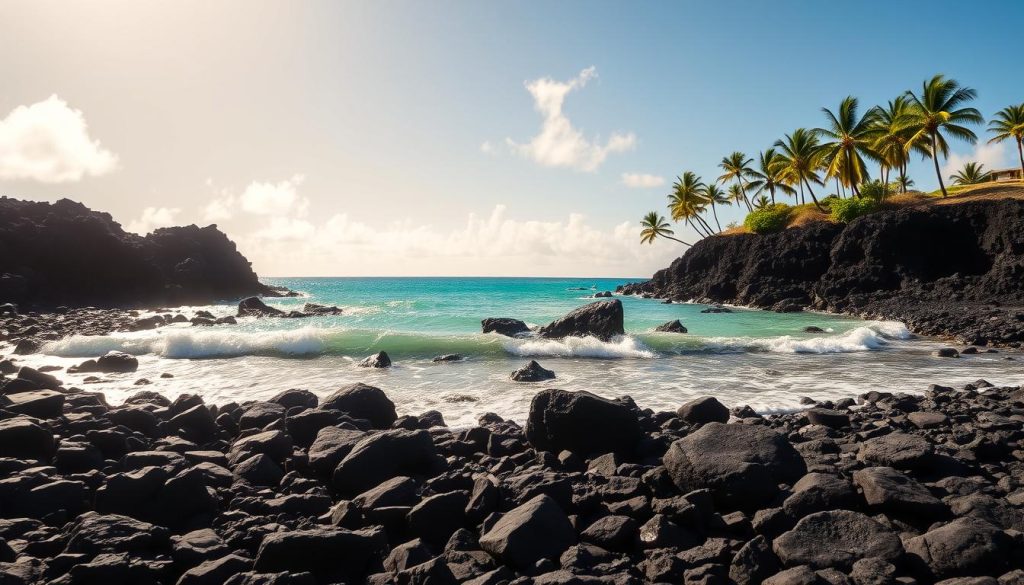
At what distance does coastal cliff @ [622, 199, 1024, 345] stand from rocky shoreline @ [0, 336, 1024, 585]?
21.1 metres

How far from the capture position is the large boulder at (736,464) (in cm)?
510

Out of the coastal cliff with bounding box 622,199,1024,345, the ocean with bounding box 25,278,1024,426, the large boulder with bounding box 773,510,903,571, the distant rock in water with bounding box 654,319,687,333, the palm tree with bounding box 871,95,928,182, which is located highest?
the palm tree with bounding box 871,95,928,182

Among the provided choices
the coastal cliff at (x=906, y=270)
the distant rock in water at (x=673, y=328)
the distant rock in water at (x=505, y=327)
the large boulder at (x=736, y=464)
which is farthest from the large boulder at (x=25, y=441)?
the coastal cliff at (x=906, y=270)

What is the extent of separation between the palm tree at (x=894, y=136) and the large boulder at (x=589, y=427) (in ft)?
164

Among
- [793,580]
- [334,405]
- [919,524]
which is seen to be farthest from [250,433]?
[919,524]

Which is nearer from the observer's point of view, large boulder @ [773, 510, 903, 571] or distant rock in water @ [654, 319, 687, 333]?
large boulder @ [773, 510, 903, 571]

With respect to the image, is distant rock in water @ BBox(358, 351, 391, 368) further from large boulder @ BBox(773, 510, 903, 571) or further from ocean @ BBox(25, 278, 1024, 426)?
large boulder @ BBox(773, 510, 903, 571)

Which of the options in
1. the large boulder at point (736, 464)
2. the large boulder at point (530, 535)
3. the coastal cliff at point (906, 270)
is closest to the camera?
the large boulder at point (530, 535)

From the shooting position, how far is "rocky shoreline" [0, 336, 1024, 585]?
13.3 feet

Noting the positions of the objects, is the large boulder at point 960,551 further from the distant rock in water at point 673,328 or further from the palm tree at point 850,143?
the palm tree at point 850,143

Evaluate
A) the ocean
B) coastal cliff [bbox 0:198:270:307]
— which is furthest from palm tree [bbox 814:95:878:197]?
coastal cliff [bbox 0:198:270:307]

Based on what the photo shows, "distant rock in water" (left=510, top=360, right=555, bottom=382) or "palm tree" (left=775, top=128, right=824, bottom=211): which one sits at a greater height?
"palm tree" (left=775, top=128, right=824, bottom=211)

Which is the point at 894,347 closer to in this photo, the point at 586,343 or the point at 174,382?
the point at 586,343

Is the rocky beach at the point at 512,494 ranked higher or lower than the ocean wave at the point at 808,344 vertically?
higher
